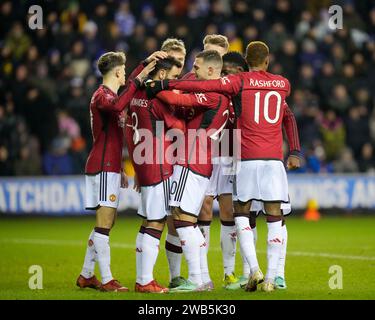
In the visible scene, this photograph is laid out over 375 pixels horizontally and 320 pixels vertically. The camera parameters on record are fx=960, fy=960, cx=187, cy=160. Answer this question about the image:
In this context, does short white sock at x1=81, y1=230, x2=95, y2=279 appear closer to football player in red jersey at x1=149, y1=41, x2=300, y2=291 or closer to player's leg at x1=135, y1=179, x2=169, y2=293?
player's leg at x1=135, y1=179, x2=169, y2=293

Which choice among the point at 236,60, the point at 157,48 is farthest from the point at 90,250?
the point at 157,48

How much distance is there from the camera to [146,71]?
916cm

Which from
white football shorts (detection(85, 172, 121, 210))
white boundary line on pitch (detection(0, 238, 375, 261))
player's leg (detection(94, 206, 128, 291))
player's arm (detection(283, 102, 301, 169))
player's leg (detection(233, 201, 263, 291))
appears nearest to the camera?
player's leg (detection(233, 201, 263, 291))

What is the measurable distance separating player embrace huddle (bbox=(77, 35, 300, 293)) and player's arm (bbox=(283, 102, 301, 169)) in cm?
4

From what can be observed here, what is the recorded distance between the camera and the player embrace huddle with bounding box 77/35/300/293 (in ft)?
29.7

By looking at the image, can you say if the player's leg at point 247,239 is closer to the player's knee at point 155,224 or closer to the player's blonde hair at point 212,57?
the player's knee at point 155,224

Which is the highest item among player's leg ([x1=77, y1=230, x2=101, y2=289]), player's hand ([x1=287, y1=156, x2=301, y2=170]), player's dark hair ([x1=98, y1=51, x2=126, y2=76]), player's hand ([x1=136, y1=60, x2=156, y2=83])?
player's dark hair ([x1=98, y1=51, x2=126, y2=76])

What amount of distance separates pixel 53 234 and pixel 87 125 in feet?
13.9

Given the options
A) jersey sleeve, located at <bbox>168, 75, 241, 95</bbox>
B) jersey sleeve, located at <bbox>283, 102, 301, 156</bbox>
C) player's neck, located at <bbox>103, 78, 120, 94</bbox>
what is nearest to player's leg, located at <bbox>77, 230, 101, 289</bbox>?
player's neck, located at <bbox>103, 78, 120, 94</bbox>

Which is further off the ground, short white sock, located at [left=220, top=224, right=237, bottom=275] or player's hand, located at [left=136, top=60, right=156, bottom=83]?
player's hand, located at [left=136, top=60, right=156, bottom=83]

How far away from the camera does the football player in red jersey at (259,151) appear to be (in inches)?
360

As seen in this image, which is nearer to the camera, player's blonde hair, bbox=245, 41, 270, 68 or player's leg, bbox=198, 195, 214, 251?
player's blonde hair, bbox=245, 41, 270, 68
